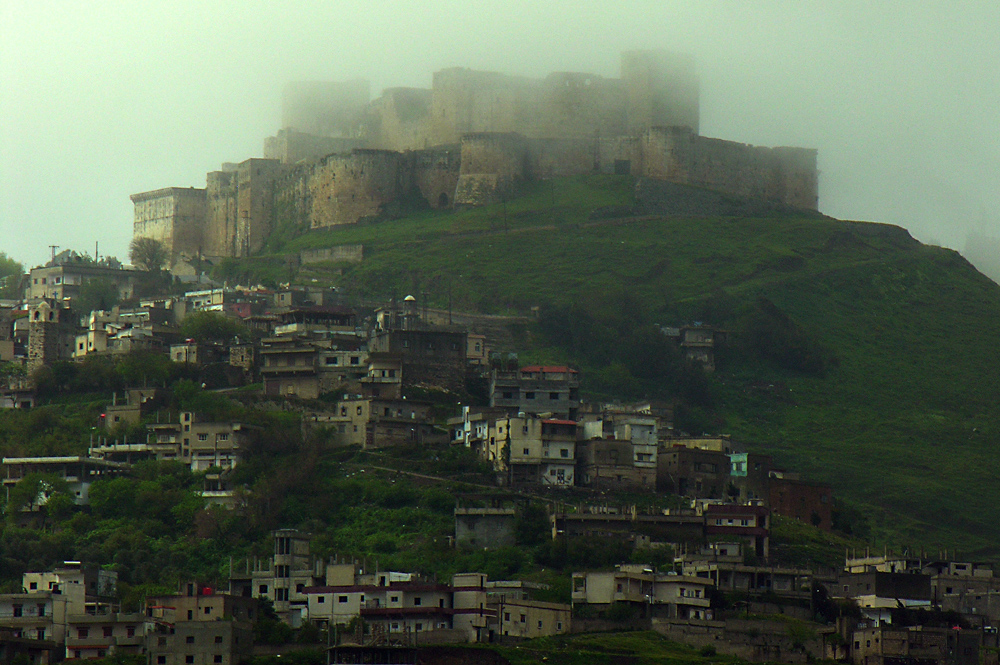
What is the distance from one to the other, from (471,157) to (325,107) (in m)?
18.0

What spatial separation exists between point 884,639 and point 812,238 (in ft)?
229

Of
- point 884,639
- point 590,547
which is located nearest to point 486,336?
point 590,547

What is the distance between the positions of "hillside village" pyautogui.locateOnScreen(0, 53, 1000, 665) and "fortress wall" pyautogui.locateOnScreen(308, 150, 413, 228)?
9.23 meters

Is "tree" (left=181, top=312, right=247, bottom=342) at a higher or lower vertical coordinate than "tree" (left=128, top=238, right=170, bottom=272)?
lower

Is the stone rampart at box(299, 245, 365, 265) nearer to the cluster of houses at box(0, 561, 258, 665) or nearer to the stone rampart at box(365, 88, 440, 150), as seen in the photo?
the stone rampart at box(365, 88, 440, 150)

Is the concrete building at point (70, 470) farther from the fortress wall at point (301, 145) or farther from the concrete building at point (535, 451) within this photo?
the fortress wall at point (301, 145)

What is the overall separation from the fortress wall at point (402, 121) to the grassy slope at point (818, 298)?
9586 millimetres

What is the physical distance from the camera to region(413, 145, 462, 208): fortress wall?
136 meters

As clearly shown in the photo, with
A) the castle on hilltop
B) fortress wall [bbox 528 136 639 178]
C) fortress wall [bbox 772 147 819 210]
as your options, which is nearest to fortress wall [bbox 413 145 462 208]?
the castle on hilltop

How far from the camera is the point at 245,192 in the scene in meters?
139

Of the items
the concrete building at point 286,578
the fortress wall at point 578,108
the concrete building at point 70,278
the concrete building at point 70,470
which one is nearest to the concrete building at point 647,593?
the concrete building at point 286,578

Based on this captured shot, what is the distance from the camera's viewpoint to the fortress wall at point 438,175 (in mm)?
136250

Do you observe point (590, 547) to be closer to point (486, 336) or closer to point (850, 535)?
point (850, 535)

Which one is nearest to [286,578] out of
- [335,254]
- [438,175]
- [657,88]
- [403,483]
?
[403,483]
